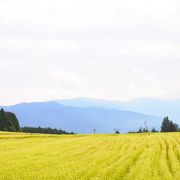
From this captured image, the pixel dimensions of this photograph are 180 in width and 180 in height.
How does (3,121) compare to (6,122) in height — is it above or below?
above

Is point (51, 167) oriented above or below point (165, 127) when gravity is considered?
below

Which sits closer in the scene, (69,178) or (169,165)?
(69,178)

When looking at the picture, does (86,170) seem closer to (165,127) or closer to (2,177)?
(2,177)

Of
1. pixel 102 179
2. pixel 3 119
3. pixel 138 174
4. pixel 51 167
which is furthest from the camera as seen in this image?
pixel 3 119

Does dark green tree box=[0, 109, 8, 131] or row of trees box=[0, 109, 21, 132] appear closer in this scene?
dark green tree box=[0, 109, 8, 131]

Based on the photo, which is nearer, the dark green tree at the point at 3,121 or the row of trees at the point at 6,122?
the dark green tree at the point at 3,121

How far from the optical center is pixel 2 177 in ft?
89.8

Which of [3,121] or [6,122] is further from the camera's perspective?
[6,122]

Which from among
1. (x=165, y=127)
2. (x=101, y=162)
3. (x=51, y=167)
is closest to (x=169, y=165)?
(x=101, y=162)

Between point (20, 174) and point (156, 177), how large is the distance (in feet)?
27.0

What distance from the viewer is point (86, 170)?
98.7 ft

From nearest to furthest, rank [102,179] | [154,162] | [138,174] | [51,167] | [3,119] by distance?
[102,179], [138,174], [51,167], [154,162], [3,119]

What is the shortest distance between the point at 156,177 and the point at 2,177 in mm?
8916

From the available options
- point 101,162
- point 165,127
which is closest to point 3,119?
point 165,127
